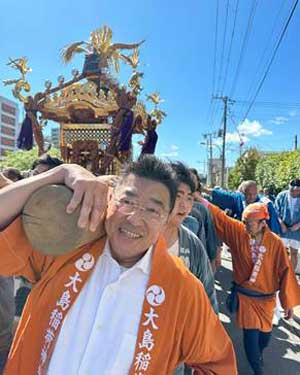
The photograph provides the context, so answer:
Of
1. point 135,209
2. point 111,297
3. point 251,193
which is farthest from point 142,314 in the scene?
point 251,193

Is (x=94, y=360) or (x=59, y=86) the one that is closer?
(x=94, y=360)

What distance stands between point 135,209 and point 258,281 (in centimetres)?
235

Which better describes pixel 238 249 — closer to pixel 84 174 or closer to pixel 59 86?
pixel 84 174

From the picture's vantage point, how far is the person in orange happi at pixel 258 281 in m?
3.09

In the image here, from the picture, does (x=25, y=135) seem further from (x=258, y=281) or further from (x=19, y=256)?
(x=19, y=256)

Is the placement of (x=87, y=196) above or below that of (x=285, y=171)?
below

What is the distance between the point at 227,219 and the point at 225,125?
28.2 meters

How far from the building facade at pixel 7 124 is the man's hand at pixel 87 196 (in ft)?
256

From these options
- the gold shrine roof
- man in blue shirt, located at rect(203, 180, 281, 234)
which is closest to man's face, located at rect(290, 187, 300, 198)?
man in blue shirt, located at rect(203, 180, 281, 234)

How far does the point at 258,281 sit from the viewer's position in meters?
3.16

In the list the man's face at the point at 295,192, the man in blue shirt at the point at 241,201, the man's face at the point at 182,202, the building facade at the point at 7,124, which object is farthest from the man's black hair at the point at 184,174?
the building facade at the point at 7,124

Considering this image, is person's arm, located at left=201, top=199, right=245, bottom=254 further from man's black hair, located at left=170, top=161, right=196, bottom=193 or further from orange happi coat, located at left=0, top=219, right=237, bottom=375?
orange happi coat, located at left=0, top=219, right=237, bottom=375

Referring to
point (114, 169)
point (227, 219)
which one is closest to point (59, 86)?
point (114, 169)

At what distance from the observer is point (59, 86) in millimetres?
6277
